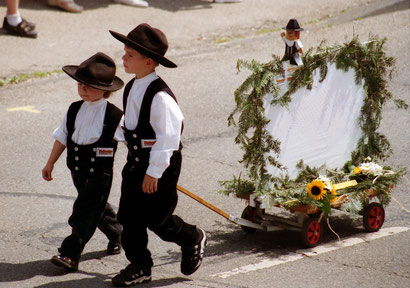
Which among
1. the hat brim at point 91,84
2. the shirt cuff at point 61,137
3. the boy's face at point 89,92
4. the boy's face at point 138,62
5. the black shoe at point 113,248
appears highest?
the boy's face at point 138,62

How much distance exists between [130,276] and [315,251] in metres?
1.48

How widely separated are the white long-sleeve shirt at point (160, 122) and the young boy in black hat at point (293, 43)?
1.11 metres

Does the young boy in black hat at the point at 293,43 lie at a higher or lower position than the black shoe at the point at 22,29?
higher

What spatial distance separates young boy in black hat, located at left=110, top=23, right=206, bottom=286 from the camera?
4.88m

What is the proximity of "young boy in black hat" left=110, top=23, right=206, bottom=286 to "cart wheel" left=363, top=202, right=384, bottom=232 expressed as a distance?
1.64 m

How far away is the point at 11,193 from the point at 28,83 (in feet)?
10.5

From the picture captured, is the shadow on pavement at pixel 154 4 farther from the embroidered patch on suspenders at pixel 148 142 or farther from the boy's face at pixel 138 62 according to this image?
the embroidered patch on suspenders at pixel 148 142

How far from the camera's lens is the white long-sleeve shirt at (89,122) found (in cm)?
523

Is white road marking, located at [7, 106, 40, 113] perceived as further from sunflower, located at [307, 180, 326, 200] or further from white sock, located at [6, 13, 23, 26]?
sunflower, located at [307, 180, 326, 200]

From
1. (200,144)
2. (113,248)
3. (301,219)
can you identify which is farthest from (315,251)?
(200,144)

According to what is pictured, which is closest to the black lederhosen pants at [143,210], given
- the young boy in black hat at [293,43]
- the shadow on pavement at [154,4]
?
the young boy in black hat at [293,43]

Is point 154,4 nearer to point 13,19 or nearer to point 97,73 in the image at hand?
point 13,19

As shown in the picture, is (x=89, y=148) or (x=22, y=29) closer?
(x=89, y=148)

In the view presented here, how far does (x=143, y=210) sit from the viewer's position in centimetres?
502
